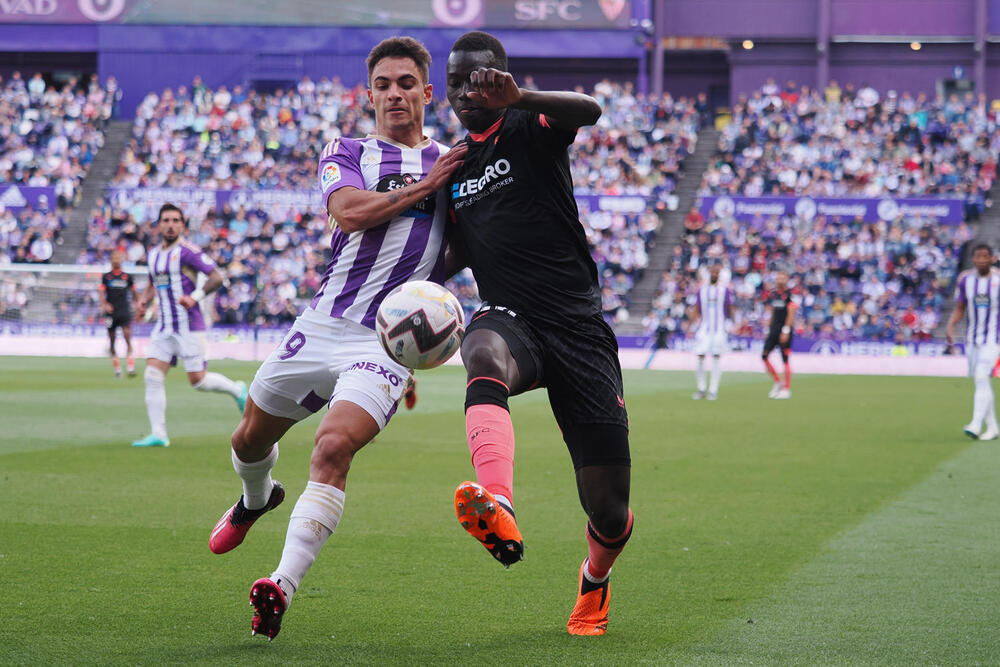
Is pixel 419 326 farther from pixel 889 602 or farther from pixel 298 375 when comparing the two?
pixel 889 602

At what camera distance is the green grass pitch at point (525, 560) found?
471cm

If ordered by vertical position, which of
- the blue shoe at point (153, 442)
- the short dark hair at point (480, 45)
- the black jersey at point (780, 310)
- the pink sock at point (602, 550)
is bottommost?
the blue shoe at point (153, 442)

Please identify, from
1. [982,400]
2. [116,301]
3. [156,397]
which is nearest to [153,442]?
[156,397]

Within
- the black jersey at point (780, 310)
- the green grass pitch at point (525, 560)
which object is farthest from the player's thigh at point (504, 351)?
the black jersey at point (780, 310)

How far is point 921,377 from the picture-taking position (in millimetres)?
27234

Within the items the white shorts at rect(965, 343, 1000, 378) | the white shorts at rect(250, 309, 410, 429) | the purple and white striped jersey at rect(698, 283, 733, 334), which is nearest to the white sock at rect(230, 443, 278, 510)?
the white shorts at rect(250, 309, 410, 429)

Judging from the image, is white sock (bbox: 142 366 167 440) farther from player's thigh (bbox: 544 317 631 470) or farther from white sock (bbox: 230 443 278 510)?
player's thigh (bbox: 544 317 631 470)

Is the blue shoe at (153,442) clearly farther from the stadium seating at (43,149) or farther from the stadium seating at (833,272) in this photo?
the stadium seating at (43,149)

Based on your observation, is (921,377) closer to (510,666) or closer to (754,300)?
(754,300)

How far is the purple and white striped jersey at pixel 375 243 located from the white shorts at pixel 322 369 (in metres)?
0.07

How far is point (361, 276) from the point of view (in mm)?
5020

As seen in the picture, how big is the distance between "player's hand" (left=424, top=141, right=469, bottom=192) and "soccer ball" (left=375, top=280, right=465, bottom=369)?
413mm

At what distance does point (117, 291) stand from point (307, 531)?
792 inches

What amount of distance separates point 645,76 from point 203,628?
3942cm
